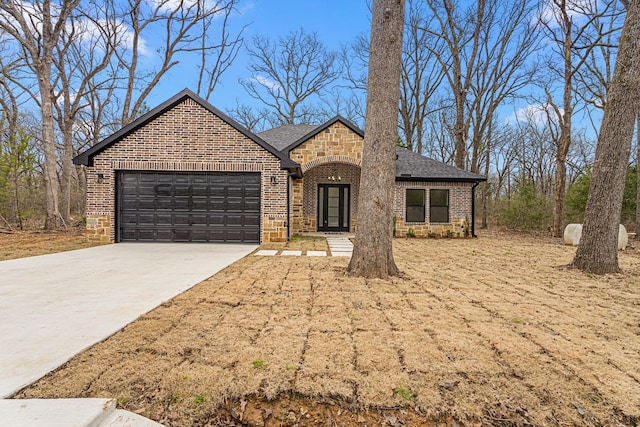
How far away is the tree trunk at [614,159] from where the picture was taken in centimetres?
595

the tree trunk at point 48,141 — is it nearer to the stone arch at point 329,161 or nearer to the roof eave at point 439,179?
the stone arch at point 329,161

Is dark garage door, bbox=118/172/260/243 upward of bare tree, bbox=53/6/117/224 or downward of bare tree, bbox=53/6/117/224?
downward

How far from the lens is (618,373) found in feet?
7.48

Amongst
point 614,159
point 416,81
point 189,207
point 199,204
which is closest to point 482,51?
point 416,81

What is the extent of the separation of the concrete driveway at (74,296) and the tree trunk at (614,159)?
6.72 meters

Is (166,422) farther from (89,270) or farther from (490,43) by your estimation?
(490,43)

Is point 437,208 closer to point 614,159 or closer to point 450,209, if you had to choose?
point 450,209

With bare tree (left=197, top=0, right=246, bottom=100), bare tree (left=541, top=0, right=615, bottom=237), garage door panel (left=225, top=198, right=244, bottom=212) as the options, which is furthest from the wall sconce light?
bare tree (left=197, top=0, right=246, bottom=100)

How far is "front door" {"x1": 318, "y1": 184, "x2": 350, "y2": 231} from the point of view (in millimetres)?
14375

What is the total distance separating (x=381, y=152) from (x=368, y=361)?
356 cm

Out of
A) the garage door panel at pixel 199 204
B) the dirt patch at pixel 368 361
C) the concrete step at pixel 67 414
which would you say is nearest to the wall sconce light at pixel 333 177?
the garage door panel at pixel 199 204

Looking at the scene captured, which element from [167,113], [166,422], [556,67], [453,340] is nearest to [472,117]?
[556,67]

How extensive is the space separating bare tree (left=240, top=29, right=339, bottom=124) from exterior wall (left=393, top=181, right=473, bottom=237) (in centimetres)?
1304

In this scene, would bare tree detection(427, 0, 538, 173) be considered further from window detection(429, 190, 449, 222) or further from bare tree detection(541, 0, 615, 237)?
window detection(429, 190, 449, 222)
